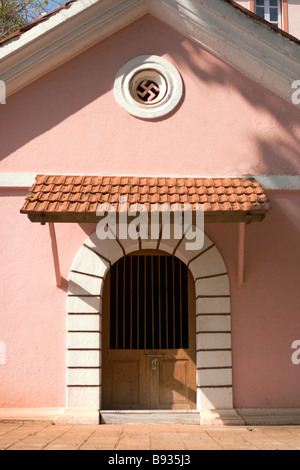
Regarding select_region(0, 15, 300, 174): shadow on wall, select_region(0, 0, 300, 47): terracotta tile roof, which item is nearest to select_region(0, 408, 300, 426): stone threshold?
select_region(0, 15, 300, 174): shadow on wall

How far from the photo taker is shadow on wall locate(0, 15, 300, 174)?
9.24 metres

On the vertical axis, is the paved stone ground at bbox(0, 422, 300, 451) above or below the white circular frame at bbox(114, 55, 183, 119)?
below

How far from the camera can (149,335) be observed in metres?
9.37

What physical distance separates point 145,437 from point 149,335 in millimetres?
2441

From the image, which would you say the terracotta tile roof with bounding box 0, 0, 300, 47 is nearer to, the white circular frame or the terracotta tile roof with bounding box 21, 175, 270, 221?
the white circular frame

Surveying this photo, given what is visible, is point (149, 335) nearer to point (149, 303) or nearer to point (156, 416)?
point (149, 303)

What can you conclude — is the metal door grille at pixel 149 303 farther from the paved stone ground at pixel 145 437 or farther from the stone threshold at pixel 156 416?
the paved stone ground at pixel 145 437

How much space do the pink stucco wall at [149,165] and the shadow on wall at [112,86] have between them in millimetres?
15

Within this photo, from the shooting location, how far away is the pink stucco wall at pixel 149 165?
8.71 m

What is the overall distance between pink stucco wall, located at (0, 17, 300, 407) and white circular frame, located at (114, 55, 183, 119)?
12cm

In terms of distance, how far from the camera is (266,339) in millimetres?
8836

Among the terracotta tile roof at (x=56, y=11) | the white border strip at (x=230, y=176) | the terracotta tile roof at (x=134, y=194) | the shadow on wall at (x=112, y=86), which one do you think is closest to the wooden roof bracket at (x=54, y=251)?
the terracotta tile roof at (x=134, y=194)

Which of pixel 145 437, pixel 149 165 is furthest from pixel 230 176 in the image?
pixel 145 437
